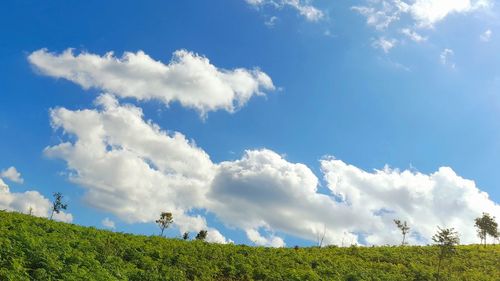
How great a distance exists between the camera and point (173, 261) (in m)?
28.7

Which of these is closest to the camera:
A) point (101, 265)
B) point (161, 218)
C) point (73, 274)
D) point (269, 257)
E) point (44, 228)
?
point (73, 274)

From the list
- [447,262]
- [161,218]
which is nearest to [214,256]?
[447,262]

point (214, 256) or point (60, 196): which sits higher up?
point (60, 196)

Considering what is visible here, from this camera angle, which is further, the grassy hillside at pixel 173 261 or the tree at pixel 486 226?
the tree at pixel 486 226

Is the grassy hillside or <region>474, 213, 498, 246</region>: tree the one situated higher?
<region>474, 213, 498, 246</region>: tree

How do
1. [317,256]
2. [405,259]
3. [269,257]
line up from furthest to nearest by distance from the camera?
[405,259], [317,256], [269,257]

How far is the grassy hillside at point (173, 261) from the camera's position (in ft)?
68.5

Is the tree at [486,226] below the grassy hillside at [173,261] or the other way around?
the other way around

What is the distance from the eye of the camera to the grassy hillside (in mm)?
20875

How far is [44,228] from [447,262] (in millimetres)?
36961

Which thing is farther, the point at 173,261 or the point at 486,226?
the point at 486,226

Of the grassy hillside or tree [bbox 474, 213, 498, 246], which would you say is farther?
tree [bbox 474, 213, 498, 246]

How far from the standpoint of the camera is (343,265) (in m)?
37.2

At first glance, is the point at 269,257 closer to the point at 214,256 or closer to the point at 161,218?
the point at 214,256
